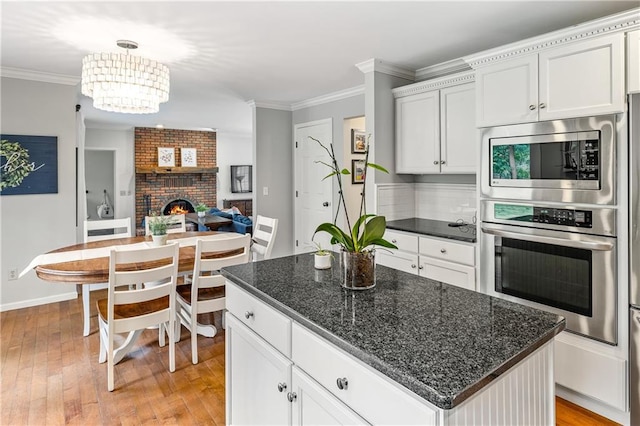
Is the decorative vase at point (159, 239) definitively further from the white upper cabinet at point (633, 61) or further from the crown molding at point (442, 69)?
the white upper cabinet at point (633, 61)

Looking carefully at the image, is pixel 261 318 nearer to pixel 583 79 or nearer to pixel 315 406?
pixel 315 406

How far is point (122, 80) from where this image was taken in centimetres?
273

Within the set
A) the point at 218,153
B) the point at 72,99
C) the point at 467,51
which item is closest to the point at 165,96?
the point at 72,99

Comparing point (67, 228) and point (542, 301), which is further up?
point (67, 228)

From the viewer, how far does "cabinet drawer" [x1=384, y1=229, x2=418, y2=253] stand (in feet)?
10.7

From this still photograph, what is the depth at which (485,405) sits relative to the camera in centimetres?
95

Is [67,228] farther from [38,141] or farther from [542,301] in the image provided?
[542,301]

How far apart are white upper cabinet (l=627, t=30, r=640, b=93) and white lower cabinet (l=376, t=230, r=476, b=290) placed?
4.36ft

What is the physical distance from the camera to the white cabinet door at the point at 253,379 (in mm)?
1395

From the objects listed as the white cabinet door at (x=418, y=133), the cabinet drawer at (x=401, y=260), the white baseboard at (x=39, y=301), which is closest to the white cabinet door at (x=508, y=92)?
the white cabinet door at (x=418, y=133)

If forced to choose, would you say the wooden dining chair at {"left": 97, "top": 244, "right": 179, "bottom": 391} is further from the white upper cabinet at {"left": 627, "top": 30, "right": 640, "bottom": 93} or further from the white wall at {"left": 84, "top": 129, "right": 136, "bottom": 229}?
the white wall at {"left": 84, "top": 129, "right": 136, "bottom": 229}

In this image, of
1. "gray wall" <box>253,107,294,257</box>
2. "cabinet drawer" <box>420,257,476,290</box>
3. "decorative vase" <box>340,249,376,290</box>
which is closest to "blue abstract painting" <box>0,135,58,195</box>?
"gray wall" <box>253,107,294,257</box>

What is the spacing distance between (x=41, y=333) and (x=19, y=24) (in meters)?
2.46

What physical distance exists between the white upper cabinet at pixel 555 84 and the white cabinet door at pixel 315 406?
2.10 metres
